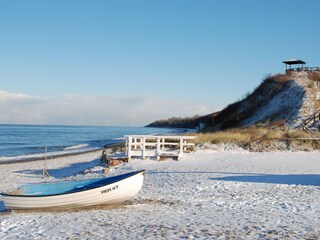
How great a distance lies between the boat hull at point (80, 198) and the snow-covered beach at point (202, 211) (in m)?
0.26

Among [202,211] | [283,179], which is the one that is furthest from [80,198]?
[283,179]

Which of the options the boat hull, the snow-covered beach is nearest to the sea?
the snow-covered beach

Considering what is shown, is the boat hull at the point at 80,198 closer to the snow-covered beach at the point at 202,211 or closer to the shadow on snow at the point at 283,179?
the snow-covered beach at the point at 202,211

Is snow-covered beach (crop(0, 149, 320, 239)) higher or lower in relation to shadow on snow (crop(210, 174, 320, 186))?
lower

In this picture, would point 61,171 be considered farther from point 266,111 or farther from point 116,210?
point 266,111

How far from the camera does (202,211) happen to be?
1276cm

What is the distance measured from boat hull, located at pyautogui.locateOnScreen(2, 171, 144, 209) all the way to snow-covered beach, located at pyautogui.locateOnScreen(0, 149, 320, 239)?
0.26 m

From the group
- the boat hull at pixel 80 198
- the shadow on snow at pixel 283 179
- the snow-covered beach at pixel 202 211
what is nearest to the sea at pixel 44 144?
the snow-covered beach at pixel 202 211

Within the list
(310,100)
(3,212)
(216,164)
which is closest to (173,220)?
(3,212)

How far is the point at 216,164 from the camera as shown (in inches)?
908

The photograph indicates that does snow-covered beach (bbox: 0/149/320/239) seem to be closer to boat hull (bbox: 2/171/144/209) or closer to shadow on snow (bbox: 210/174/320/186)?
shadow on snow (bbox: 210/174/320/186)

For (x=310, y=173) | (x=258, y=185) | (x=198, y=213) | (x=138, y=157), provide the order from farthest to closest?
(x=138, y=157) → (x=310, y=173) → (x=258, y=185) → (x=198, y=213)

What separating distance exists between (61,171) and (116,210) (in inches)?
640

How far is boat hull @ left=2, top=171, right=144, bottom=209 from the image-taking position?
13352 millimetres
